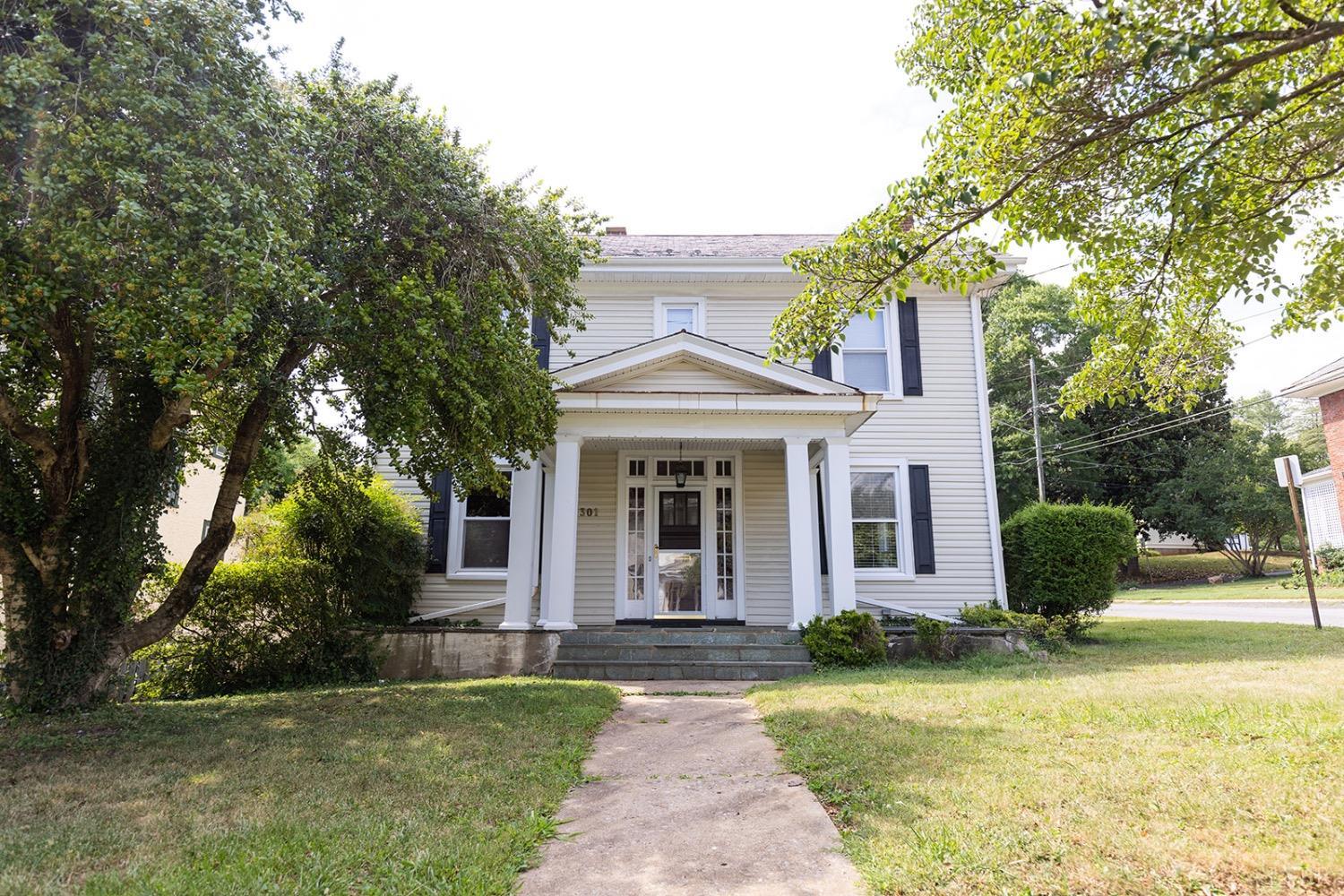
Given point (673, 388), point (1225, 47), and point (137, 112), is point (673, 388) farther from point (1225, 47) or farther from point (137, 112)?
point (1225, 47)

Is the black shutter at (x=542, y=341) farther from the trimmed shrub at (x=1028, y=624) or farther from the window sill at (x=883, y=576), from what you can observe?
the trimmed shrub at (x=1028, y=624)

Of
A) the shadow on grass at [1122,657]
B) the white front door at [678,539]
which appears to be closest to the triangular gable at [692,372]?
the white front door at [678,539]

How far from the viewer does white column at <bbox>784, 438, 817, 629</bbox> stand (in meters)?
9.91

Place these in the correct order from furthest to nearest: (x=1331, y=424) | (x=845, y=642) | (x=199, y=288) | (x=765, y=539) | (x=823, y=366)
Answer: (x=1331, y=424) → (x=823, y=366) → (x=765, y=539) → (x=845, y=642) → (x=199, y=288)

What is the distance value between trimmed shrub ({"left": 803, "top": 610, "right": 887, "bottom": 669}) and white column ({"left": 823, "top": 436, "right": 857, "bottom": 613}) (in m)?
0.43

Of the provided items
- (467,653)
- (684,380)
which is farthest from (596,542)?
(684,380)

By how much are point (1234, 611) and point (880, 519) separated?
38.4 feet

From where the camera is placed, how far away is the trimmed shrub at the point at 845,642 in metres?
9.34

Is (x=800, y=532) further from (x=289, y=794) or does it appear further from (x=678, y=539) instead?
(x=289, y=794)

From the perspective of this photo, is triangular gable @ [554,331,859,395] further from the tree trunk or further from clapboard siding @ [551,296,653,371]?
the tree trunk

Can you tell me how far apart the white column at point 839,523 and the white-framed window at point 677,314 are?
3.76 meters

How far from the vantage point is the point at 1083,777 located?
13.1ft

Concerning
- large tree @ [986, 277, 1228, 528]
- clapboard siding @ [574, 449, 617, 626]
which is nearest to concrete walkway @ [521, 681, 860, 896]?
clapboard siding @ [574, 449, 617, 626]

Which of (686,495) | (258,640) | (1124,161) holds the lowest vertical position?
(258,640)
